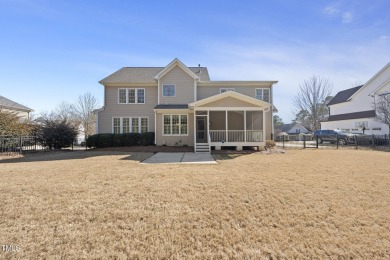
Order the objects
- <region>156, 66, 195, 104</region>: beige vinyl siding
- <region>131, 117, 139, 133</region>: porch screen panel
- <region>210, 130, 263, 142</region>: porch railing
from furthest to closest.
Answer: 1. <region>131, 117, 139, 133</region>: porch screen panel
2. <region>156, 66, 195, 104</region>: beige vinyl siding
3. <region>210, 130, 263, 142</region>: porch railing

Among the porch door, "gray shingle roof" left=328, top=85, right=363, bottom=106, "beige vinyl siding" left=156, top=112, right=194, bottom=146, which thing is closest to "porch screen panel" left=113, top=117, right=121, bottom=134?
"beige vinyl siding" left=156, top=112, right=194, bottom=146

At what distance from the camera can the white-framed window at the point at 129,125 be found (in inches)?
808

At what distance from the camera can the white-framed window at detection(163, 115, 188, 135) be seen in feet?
60.9

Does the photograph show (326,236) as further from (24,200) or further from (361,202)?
(24,200)

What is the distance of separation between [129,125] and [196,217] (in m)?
17.7

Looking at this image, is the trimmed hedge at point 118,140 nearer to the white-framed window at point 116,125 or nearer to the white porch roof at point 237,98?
the white-framed window at point 116,125

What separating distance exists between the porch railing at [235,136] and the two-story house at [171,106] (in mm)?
1914

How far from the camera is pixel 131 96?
2059 cm

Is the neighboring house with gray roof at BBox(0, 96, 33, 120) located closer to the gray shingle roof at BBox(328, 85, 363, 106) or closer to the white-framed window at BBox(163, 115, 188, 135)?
the white-framed window at BBox(163, 115, 188, 135)

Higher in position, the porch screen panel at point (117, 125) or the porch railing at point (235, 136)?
the porch screen panel at point (117, 125)

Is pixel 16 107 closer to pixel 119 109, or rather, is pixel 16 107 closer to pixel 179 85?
pixel 119 109

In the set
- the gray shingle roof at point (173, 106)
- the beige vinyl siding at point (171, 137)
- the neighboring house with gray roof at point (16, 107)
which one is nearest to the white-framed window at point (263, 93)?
the beige vinyl siding at point (171, 137)

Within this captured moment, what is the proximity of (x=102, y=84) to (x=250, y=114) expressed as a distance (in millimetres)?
14358

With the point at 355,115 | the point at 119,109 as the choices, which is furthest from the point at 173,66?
the point at 355,115
